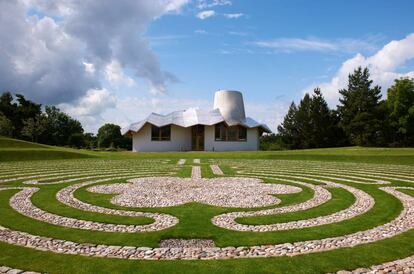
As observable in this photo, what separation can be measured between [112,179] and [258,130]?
45.5 m

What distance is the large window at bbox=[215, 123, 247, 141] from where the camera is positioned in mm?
57500

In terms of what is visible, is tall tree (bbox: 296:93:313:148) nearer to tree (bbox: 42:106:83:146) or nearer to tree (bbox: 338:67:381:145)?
tree (bbox: 338:67:381:145)

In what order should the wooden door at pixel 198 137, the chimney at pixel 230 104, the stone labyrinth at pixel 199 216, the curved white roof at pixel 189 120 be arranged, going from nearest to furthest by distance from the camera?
the stone labyrinth at pixel 199 216 < the curved white roof at pixel 189 120 < the wooden door at pixel 198 137 < the chimney at pixel 230 104

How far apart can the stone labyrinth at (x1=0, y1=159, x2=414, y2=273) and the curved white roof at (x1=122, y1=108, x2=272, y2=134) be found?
127 ft

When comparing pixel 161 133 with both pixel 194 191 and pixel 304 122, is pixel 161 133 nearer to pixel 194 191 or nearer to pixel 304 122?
pixel 304 122

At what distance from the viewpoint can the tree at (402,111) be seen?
204ft

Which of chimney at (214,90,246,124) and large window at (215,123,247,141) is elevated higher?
chimney at (214,90,246,124)

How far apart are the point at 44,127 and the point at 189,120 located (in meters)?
38.1

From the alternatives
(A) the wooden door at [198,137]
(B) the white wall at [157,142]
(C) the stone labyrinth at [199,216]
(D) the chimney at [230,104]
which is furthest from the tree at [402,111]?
(C) the stone labyrinth at [199,216]

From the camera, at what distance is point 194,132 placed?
193 feet

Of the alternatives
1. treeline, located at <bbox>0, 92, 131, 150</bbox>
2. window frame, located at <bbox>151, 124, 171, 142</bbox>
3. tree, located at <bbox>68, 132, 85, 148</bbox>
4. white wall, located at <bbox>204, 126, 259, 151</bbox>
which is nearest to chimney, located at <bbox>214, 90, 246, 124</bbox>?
white wall, located at <bbox>204, 126, 259, 151</bbox>

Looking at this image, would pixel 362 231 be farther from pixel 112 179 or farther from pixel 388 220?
pixel 112 179

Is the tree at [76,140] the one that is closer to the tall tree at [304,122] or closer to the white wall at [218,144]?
the white wall at [218,144]

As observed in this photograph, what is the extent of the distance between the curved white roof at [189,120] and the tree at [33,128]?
90.6 feet
